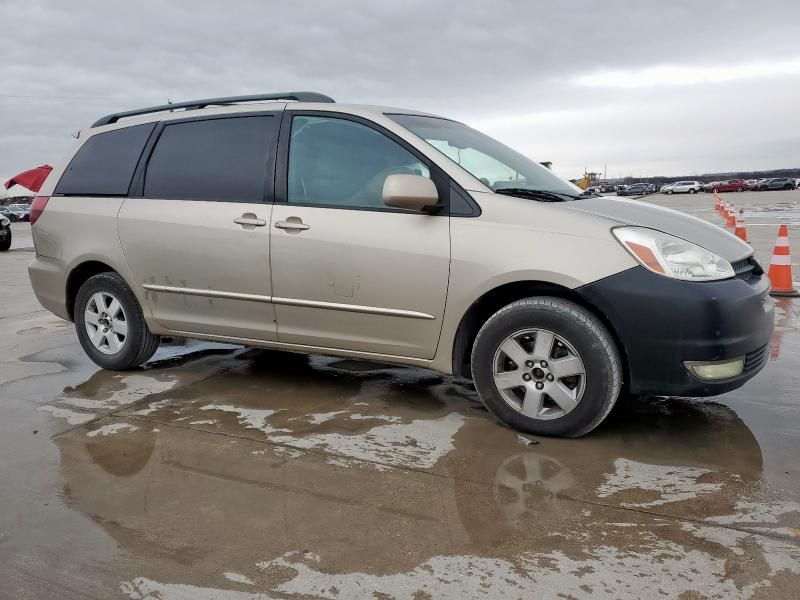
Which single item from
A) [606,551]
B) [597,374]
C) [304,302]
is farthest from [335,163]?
[606,551]

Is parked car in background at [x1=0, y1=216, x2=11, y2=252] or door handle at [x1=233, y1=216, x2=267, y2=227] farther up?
door handle at [x1=233, y1=216, x2=267, y2=227]

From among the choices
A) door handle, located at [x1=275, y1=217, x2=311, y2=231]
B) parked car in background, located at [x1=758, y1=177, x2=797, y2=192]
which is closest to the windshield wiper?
door handle, located at [x1=275, y1=217, x2=311, y2=231]

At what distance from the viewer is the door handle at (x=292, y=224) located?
156 inches

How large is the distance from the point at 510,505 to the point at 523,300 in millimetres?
1110

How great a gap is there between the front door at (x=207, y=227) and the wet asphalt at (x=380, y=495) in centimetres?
53

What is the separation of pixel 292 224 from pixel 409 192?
83 centimetres

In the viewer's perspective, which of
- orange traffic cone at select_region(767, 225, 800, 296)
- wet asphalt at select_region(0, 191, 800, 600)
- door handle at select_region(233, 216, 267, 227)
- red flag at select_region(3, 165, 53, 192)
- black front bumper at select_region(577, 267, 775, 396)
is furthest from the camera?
red flag at select_region(3, 165, 53, 192)

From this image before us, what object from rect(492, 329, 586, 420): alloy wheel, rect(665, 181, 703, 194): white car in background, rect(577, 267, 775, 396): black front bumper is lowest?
rect(492, 329, 586, 420): alloy wheel

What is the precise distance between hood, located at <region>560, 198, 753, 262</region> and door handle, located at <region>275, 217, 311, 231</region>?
1.47m

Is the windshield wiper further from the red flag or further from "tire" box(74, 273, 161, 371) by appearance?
the red flag

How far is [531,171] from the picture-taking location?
170 inches

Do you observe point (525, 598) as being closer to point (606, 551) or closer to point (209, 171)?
point (606, 551)

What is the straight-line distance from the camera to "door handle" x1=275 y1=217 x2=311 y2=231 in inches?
156

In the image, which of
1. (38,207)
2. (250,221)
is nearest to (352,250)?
(250,221)
